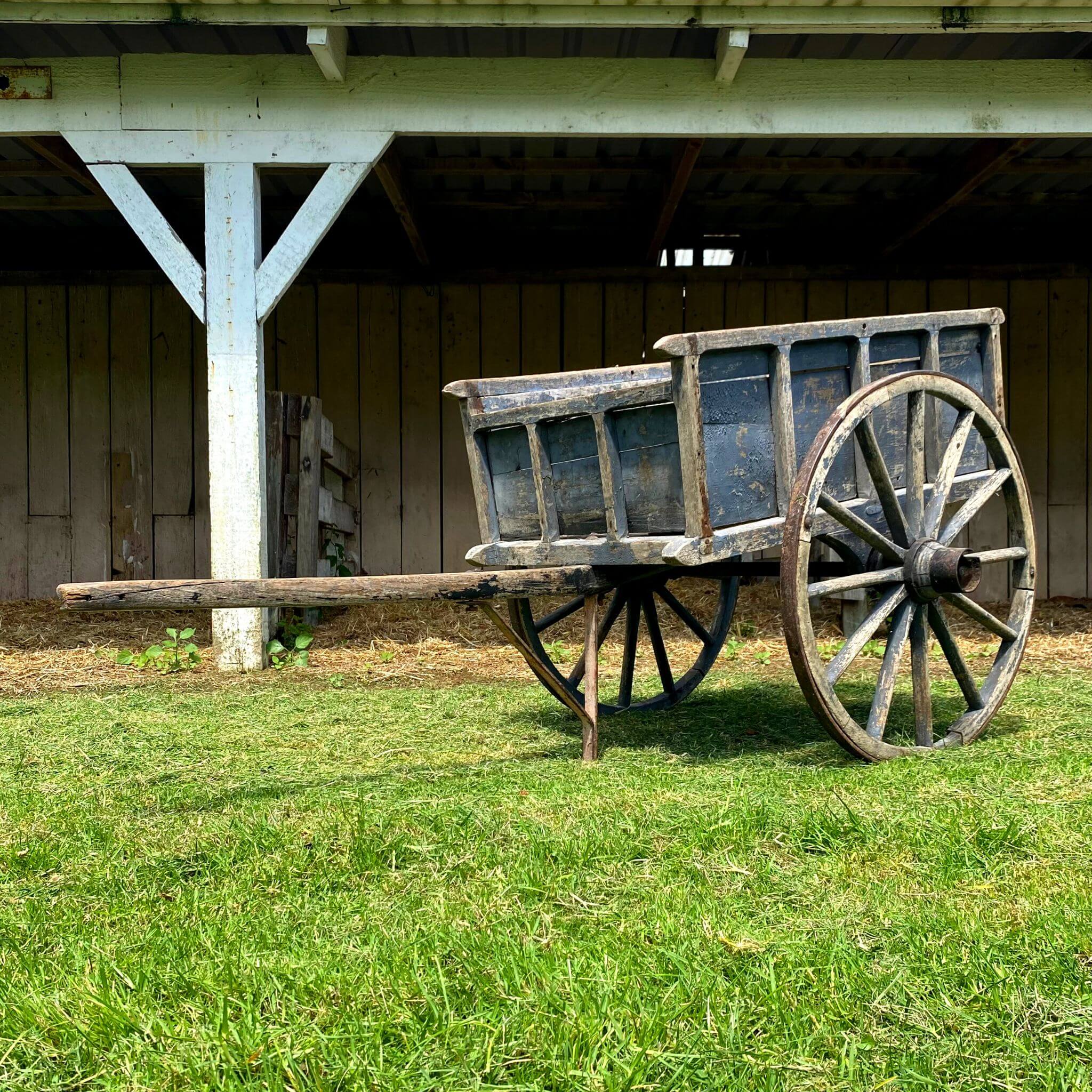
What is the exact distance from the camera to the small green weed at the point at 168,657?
603 cm

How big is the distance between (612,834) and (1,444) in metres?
8.48

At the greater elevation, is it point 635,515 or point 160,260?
point 160,260

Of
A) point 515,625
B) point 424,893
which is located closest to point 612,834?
point 424,893

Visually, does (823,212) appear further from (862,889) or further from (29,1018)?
(29,1018)

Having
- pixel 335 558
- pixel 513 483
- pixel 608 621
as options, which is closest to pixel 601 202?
pixel 335 558

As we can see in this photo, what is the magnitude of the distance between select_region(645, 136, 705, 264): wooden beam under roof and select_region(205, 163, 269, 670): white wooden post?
8.56 ft

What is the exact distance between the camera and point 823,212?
8.43m

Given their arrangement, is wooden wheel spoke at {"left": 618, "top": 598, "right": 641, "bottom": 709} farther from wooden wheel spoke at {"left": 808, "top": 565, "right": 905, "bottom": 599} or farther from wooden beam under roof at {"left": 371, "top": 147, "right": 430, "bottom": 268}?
wooden beam under roof at {"left": 371, "top": 147, "right": 430, "bottom": 268}

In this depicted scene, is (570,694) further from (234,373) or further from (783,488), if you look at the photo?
(234,373)

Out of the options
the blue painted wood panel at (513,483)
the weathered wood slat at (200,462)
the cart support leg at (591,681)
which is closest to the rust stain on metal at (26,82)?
the weathered wood slat at (200,462)

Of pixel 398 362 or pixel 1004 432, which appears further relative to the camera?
pixel 398 362

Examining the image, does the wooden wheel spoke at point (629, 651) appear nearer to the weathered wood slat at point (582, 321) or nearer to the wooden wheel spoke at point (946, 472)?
the wooden wheel spoke at point (946, 472)

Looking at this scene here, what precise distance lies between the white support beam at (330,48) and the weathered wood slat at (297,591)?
11.6 feet

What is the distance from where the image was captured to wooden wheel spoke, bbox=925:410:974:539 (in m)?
3.51
